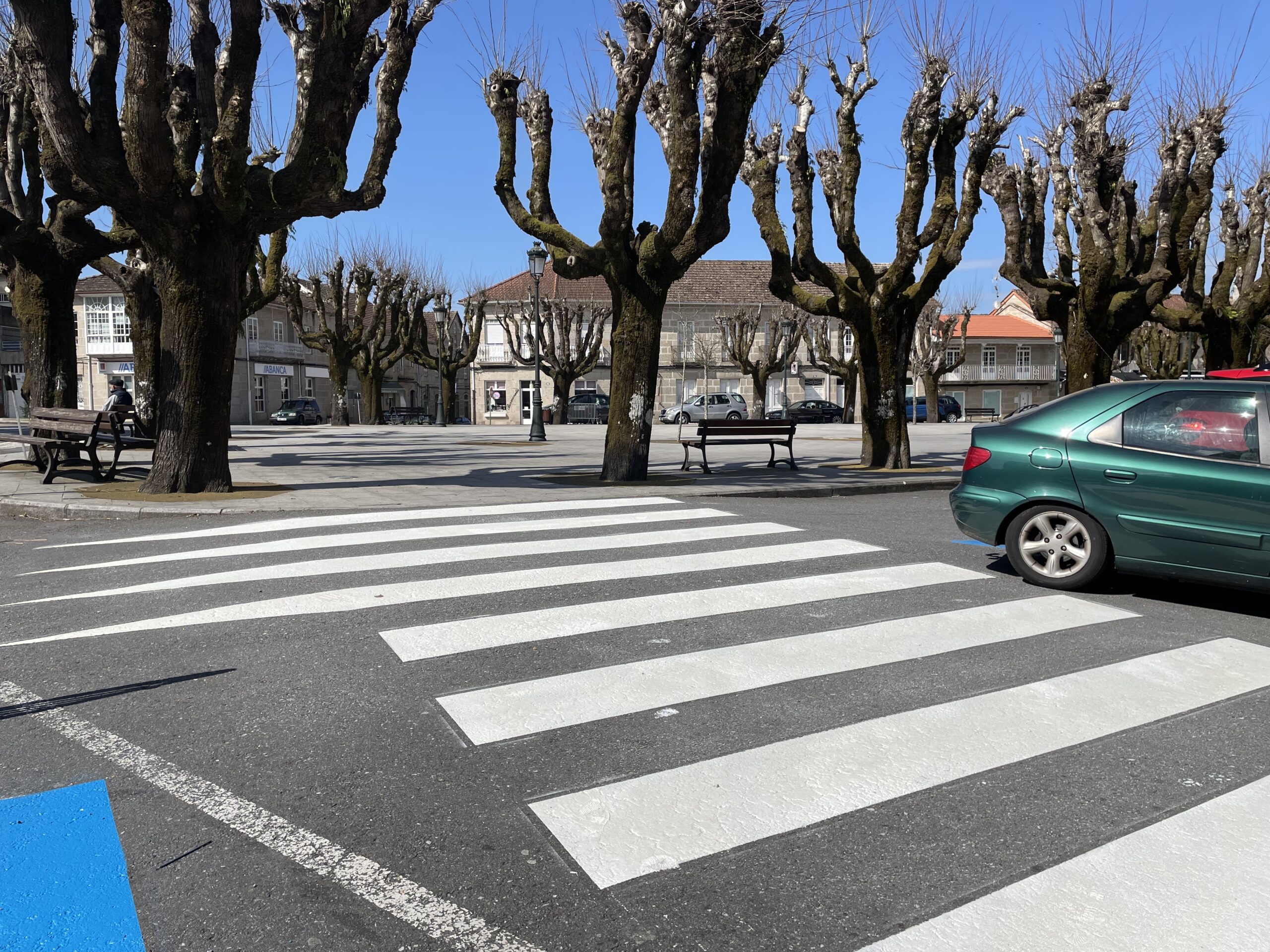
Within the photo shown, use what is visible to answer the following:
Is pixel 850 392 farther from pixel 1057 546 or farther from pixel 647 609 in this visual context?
pixel 647 609

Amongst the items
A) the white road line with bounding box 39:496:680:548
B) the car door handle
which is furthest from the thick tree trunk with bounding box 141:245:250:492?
the car door handle

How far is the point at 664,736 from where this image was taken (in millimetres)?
3779

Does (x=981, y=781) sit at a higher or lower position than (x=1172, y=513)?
lower

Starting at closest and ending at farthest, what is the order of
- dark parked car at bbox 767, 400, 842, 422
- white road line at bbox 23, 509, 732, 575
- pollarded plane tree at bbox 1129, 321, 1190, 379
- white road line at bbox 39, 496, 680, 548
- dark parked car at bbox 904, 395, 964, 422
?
white road line at bbox 23, 509, 732, 575 → white road line at bbox 39, 496, 680, 548 → dark parked car at bbox 767, 400, 842, 422 → pollarded plane tree at bbox 1129, 321, 1190, 379 → dark parked car at bbox 904, 395, 964, 422

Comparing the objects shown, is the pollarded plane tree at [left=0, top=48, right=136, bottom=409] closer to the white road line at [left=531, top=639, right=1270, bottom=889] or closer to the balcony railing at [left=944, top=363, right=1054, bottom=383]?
the white road line at [left=531, top=639, right=1270, bottom=889]

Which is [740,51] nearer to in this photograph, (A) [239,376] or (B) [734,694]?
(B) [734,694]

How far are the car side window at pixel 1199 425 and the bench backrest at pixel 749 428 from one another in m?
9.72

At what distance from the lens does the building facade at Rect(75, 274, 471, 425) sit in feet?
178

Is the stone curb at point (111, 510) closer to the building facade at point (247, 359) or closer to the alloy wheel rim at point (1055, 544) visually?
the alloy wheel rim at point (1055, 544)

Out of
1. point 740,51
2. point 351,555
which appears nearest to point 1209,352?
point 740,51

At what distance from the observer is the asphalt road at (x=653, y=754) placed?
8.50 feet

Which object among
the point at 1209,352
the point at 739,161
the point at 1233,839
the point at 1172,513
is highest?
the point at 739,161

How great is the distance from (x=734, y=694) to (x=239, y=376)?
56.9m

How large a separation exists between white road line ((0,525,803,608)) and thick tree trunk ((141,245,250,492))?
4700 mm
